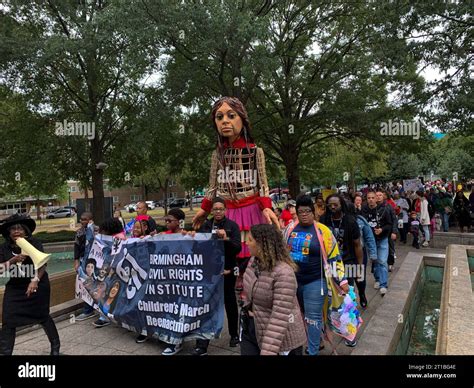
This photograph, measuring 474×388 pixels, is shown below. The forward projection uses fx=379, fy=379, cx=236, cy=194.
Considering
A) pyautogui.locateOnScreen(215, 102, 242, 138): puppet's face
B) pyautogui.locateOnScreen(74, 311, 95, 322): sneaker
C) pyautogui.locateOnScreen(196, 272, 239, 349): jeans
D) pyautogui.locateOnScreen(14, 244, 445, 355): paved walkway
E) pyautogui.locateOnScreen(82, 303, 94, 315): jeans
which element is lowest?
pyautogui.locateOnScreen(14, 244, 445, 355): paved walkway

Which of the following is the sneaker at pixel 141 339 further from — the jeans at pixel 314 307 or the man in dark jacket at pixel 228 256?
the jeans at pixel 314 307

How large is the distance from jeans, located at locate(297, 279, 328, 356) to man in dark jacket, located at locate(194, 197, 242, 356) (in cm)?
90

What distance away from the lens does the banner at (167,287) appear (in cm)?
429

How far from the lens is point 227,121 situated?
4793 millimetres

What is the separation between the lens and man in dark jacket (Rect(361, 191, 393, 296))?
6625 millimetres

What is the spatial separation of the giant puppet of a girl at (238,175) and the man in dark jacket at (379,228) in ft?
9.82

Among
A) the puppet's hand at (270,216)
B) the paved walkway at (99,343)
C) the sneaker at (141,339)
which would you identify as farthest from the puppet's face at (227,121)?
the sneaker at (141,339)

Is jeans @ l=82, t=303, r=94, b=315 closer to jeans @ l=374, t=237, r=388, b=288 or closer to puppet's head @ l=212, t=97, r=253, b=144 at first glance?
puppet's head @ l=212, t=97, r=253, b=144

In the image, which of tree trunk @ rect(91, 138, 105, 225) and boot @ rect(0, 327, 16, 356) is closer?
boot @ rect(0, 327, 16, 356)

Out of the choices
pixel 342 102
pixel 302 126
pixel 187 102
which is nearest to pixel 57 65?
pixel 187 102

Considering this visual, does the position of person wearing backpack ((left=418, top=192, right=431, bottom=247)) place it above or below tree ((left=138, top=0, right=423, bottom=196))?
below

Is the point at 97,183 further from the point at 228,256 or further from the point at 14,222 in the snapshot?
the point at 228,256

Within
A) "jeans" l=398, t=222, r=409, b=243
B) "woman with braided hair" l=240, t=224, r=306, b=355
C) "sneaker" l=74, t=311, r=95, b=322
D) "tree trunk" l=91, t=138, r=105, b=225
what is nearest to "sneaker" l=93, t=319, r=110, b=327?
"sneaker" l=74, t=311, r=95, b=322

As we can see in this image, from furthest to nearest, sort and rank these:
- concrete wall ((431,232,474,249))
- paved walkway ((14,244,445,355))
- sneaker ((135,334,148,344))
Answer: concrete wall ((431,232,474,249))
sneaker ((135,334,148,344))
paved walkway ((14,244,445,355))
